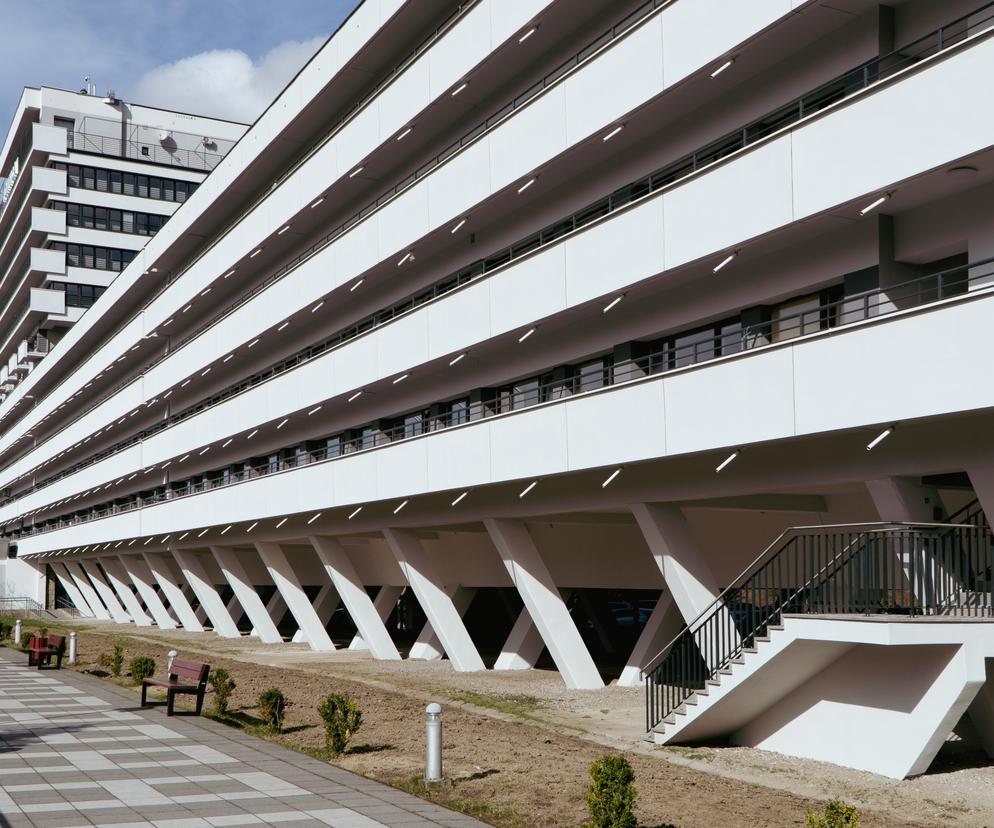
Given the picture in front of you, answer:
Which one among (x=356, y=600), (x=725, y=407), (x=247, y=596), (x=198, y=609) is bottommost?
(x=198, y=609)

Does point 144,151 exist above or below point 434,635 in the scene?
above

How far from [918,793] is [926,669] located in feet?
4.83

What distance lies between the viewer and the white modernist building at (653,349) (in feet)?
46.9

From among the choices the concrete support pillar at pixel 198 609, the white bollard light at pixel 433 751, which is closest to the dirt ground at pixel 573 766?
the white bollard light at pixel 433 751

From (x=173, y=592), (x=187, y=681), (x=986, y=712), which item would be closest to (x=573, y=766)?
(x=986, y=712)

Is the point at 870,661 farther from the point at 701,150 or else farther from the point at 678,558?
the point at 701,150

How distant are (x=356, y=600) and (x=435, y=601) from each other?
5.59m

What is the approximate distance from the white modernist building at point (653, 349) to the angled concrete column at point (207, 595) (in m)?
4.85

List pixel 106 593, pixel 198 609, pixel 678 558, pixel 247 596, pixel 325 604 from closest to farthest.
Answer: pixel 678 558 < pixel 325 604 < pixel 247 596 < pixel 198 609 < pixel 106 593

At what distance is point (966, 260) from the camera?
15.3m

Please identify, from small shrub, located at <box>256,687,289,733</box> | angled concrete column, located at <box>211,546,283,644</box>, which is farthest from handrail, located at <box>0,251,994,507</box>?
angled concrete column, located at <box>211,546,283,644</box>

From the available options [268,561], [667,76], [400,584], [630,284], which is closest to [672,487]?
[630,284]

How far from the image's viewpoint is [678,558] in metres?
20.2

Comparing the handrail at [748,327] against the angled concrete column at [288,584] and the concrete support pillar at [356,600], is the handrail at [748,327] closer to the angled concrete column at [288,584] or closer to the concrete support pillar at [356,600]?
the concrete support pillar at [356,600]
